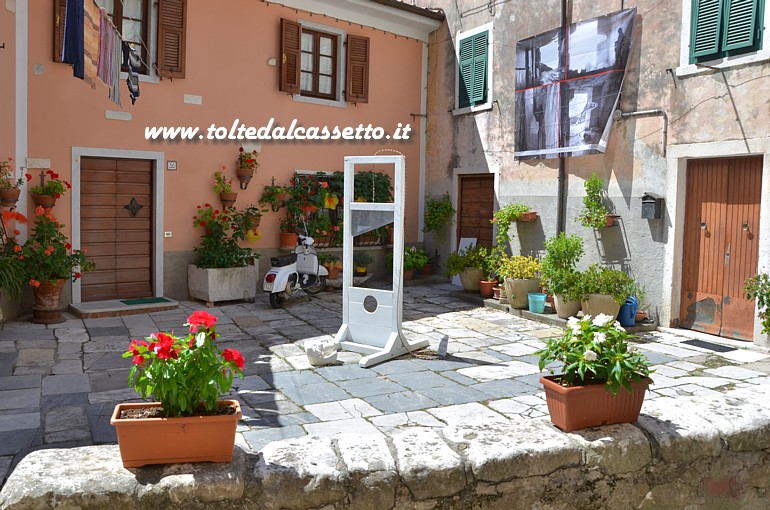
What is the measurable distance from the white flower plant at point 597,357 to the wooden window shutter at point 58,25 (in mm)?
7986

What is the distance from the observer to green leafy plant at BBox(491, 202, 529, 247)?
1056cm

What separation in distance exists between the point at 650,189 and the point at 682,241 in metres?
→ 0.79

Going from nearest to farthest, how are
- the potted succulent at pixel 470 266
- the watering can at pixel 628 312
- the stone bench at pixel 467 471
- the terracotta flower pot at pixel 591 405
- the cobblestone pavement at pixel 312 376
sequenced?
the stone bench at pixel 467 471, the terracotta flower pot at pixel 591 405, the cobblestone pavement at pixel 312 376, the watering can at pixel 628 312, the potted succulent at pixel 470 266

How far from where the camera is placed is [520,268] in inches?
387

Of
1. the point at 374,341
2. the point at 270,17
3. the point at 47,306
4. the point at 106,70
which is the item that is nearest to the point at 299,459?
the point at 374,341

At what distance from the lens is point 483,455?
290 cm

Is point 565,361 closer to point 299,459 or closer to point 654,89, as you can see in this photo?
point 299,459

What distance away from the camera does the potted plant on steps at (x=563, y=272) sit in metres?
8.81

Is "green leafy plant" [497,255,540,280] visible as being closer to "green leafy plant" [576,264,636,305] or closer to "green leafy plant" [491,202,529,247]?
"green leafy plant" [491,202,529,247]

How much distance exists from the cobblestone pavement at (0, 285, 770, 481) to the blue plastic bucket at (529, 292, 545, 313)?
10.7 inches

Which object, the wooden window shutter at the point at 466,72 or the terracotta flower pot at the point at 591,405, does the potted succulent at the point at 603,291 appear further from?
the terracotta flower pot at the point at 591,405

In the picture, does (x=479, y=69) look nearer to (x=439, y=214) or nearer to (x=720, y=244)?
(x=439, y=214)

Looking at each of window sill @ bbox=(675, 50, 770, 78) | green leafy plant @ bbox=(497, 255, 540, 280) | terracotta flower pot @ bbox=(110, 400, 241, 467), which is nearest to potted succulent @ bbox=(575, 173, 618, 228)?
green leafy plant @ bbox=(497, 255, 540, 280)

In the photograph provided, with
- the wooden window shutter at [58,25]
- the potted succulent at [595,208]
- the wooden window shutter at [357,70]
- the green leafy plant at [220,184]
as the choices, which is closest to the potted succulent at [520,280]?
the potted succulent at [595,208]
